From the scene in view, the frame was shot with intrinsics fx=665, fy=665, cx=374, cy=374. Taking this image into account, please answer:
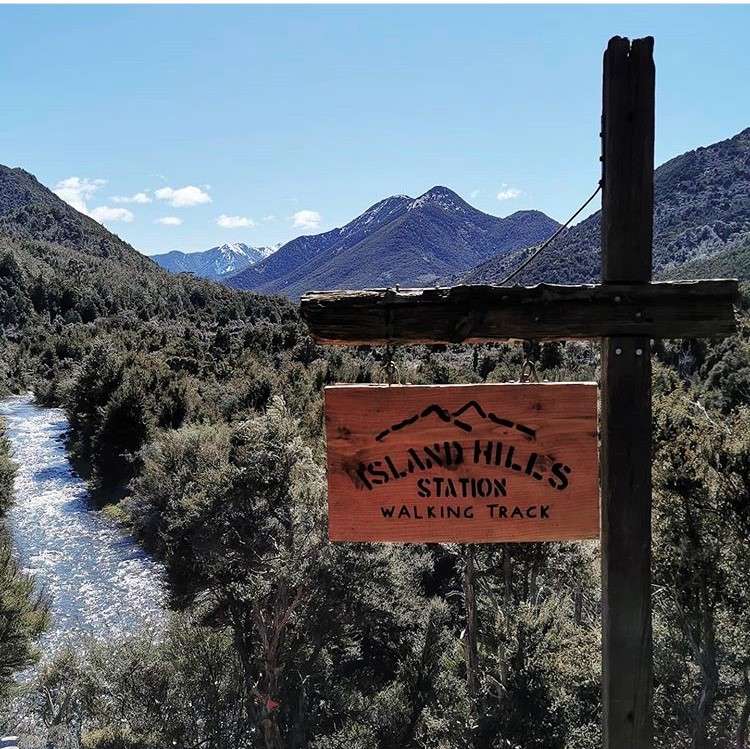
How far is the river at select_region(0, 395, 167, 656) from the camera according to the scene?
60.9ft

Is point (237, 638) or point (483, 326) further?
point (237, 638)

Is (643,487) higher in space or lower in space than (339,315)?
lower

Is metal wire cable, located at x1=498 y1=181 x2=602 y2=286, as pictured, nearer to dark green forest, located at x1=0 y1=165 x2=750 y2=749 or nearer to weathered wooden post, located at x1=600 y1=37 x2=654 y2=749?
weathered wooden post, located at x1=600 y1=37 x2=654 y2=749

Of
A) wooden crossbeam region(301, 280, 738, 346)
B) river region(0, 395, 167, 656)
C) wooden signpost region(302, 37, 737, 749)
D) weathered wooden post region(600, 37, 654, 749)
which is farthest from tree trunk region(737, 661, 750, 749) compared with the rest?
river region(0, 395, 167, 656)

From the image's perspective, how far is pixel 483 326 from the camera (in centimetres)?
268

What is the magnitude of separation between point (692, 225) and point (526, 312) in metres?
117

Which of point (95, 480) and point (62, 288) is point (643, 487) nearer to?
point (95, 480)

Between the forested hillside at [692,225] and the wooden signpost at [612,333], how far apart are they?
6839 centimetres

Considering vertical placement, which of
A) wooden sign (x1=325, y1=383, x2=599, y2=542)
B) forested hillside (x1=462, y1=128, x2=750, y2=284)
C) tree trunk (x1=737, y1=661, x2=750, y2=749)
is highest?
forested hillside (x1=462, y1=128, x2=750, y2=284)

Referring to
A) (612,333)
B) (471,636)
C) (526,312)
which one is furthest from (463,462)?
(471,636)

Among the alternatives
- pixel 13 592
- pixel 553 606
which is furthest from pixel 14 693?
pixel 553 606

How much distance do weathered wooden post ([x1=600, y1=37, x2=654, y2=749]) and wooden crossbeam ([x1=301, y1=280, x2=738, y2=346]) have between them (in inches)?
2.6

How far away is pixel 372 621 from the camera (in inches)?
600

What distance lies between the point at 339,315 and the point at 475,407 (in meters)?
0.67
